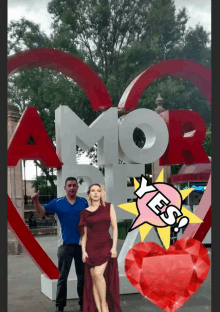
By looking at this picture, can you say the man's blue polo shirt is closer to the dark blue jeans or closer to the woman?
the dark blue jeans

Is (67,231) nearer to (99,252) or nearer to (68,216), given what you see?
(68,216)

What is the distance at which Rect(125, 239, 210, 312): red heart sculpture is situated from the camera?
4441 mm

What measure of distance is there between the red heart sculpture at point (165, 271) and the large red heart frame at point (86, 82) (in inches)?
67.2

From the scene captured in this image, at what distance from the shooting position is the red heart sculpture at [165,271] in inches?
175

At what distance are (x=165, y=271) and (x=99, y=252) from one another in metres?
0.73

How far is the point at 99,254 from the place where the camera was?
4.62 metres

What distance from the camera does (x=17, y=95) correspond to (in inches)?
706

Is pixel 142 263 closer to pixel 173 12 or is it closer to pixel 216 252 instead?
pixel 216 252

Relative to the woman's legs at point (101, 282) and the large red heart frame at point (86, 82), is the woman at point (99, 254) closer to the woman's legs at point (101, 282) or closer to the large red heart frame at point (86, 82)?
the woman's legs at point (101, 282)

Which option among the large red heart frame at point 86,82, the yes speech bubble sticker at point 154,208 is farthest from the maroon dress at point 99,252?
the large red heart frame at point 86,82

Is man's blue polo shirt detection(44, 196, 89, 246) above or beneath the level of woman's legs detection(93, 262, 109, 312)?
above

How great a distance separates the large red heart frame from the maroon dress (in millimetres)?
1393

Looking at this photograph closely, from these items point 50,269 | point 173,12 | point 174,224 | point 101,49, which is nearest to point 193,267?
point 174,224

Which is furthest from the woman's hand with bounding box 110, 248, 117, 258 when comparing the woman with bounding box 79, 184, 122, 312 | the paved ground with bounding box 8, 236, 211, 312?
the paved ground with bounding box 8, 236, 211, 312
